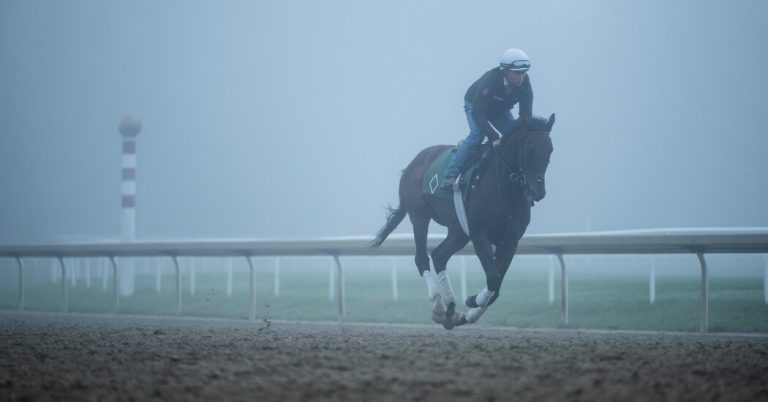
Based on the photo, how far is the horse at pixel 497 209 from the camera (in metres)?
8.17

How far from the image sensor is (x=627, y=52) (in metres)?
87.8

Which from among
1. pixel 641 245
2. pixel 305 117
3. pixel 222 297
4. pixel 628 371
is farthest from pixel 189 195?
pixel 628 371

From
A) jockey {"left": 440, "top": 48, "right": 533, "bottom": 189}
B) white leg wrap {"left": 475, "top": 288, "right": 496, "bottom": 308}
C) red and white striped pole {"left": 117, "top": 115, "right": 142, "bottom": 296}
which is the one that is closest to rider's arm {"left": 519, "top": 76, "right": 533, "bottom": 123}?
jockey {"left": 440, "top": 48, "right": 533, "bottom": 189}

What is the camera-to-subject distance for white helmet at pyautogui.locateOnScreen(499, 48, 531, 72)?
28.2 feet

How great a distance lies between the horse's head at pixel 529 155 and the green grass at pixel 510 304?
2.87 m

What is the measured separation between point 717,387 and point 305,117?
128772 millimetres

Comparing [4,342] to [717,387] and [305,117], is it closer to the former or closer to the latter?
[717,387]

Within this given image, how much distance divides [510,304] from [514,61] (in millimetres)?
5658

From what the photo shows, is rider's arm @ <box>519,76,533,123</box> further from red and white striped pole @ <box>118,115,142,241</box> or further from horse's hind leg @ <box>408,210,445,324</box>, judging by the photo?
red and white striped pole @ <box>118,115,142,241</box>

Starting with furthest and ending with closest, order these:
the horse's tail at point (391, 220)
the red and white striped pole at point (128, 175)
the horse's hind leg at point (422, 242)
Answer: the red and white striped pole at point (128, 175)
the horse's tail at point (391, 220)
the horse's hind leg at point (422, 242)

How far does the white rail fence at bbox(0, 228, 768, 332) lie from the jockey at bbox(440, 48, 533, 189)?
7.06ft

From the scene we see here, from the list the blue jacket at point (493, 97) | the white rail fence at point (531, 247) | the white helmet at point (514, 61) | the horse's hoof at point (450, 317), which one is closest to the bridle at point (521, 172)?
the blue jacket at point (493, 97)

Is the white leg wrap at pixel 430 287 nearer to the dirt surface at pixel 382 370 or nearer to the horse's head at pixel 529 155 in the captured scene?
the horse's head at pixel 529 155

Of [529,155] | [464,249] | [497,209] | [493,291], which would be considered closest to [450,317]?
[493,291]
